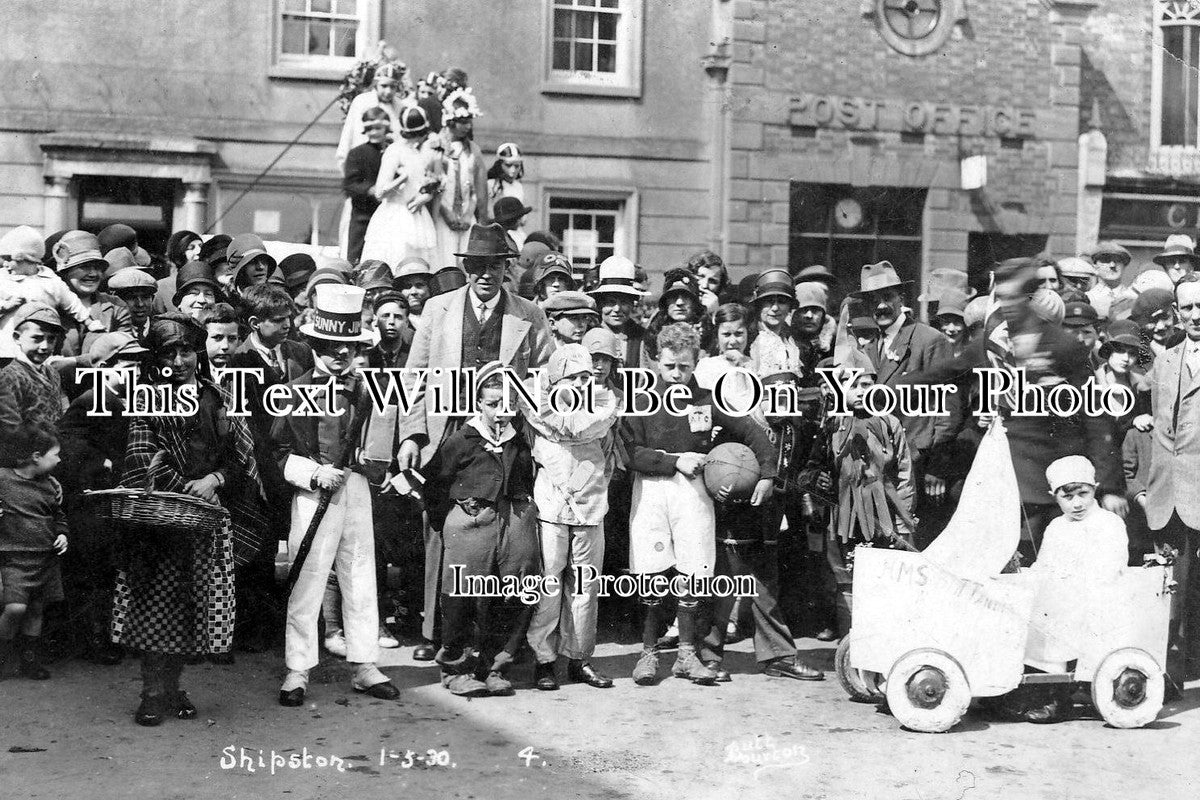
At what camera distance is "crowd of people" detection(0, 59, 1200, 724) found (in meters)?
5.83

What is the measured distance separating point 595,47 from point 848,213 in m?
3.10

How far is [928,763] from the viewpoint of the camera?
5156 millimetres

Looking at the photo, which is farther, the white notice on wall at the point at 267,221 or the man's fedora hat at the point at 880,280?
the white notice on wall at the point at 267,221

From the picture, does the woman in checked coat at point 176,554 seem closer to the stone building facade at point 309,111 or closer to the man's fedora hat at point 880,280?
the man's fedora hat at point 880,280

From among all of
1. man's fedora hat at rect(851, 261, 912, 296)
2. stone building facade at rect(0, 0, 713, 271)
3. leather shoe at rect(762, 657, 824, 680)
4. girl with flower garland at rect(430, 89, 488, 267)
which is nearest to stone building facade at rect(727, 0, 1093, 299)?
stone building facade at rect(0, 0, 713, 271)

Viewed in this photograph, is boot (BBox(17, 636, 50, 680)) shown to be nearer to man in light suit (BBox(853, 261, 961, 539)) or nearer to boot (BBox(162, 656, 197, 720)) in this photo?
boot (BBox(162, 656, 197, 720))

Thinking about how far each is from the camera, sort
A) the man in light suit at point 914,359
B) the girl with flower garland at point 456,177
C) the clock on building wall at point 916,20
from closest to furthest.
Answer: the man in light suit at point 914,359, the girl with flower garland at point 456,177, the clock on building wall at point 916,20

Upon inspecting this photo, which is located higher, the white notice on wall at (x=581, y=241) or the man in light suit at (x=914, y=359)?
the white notice on wall at (x=581, y=241)

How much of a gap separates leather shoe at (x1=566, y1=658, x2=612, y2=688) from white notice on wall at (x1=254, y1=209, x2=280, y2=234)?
8540 millimetres

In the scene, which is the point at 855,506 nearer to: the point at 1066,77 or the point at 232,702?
the point at 232,702

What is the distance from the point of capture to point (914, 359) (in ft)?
24.1

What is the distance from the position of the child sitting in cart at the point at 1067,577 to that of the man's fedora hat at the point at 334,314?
10.8 feet

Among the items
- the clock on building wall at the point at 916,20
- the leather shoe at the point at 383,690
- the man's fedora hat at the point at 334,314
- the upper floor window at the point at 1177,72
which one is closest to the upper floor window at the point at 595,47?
the clock on building wall at the point at 916,20

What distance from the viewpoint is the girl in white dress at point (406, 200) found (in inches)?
356
